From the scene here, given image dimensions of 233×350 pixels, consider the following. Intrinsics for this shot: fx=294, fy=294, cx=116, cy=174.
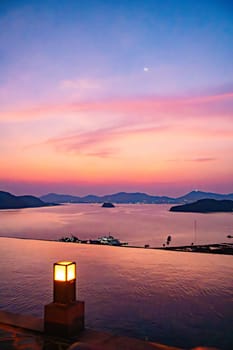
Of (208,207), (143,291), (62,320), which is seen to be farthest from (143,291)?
(208,207)

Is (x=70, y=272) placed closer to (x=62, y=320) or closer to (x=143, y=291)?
(x=62, y=320)

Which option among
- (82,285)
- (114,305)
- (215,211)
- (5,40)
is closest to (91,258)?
(82,285)

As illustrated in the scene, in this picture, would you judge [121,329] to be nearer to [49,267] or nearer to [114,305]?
[114,305]

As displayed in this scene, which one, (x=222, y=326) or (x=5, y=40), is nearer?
(x=222, y=326)

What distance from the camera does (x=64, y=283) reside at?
9.73ft

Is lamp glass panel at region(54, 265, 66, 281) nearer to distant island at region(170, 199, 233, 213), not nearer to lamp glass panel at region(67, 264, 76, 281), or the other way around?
lamp glass panel at region(67, 264, 76, 281)

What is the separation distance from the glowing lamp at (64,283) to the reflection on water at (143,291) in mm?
1777

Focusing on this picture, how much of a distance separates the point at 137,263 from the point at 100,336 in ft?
19.5

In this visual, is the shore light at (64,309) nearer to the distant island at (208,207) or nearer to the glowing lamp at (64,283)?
the glowing lamp at (64,283)

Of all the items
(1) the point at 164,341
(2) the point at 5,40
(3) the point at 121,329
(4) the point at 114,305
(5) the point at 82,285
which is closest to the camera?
(1) the point at 164,341

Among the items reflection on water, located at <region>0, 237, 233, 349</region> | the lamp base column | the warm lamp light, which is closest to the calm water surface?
reflection on water, located at <region>0, 237, 233, 349</region>

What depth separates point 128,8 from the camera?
7035 mm

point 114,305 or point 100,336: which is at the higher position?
point 100,336

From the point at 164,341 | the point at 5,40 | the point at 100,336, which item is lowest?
the point at 164,341
